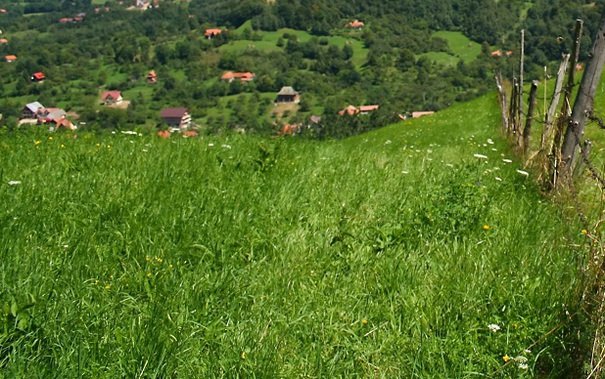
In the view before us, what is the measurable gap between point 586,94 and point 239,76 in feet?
515

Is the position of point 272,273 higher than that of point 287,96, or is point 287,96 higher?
point 272,273

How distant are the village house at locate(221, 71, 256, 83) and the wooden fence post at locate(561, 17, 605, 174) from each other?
500ft

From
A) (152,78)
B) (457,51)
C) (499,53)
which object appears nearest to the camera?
(499,53)

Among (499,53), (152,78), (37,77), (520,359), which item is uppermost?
(520,359)

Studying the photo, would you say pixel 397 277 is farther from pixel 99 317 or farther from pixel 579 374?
pixel 99 317

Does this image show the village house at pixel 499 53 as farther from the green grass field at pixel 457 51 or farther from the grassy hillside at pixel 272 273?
the grassy hillside at pixel 272 273

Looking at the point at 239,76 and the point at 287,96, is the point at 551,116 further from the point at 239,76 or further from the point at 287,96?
the point at 239,76

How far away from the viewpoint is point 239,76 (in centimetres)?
15862

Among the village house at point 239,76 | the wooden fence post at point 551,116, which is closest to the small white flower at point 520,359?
the wooden fence post at point 551,116

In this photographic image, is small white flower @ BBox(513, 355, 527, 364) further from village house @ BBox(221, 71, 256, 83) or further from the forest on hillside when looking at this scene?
village house @ BBox(221, 71, 256, 83)

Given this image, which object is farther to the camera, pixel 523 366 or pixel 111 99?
pixel 111 99

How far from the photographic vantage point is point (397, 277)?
4.12 m

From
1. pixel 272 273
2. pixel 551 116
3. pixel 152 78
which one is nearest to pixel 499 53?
pixel 152 78

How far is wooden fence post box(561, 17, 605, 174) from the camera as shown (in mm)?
6375
